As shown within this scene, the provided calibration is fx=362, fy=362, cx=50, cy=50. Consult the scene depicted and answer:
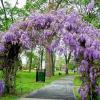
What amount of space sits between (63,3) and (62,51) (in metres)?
34.1

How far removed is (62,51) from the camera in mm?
16891

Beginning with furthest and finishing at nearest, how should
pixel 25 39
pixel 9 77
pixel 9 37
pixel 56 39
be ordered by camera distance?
pixel 9 77 < pixel 9 37 < pixel 25 39 < pixel 56 39

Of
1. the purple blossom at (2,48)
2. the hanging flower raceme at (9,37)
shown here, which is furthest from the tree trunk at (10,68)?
the hanging flower raceme at (9,37)

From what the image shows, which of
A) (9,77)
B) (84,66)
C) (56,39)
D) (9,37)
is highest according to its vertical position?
(9,37)

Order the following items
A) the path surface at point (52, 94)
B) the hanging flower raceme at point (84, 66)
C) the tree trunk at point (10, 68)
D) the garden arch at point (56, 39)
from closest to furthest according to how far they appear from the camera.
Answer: the hanging flower raceme at point (84, 66)
the garden arch at point (56, 39)
the path surface at point (52, 94)
the tree trunk at point (10, 68)

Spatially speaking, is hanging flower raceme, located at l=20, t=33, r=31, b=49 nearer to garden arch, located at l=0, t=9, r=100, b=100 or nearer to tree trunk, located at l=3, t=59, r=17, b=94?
garden arch, located at l=0, t=9, r=100, b=100

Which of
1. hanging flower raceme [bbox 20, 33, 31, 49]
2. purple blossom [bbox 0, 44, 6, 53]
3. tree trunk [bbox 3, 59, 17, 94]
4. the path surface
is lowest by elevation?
the path surface

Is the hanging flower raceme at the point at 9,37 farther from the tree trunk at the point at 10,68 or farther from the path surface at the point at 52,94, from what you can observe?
the path surface at the point at 52,94

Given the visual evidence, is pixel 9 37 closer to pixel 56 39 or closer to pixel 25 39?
pixel 25 39

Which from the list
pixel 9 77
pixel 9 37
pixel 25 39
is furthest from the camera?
pixel 9 77

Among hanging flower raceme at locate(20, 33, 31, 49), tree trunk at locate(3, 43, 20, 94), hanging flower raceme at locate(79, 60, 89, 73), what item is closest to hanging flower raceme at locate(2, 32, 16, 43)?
hanging flower raceme at locate(20, 33, 31, 49)

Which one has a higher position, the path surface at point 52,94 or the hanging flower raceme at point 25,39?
the hanging flower raceme at point 25,39

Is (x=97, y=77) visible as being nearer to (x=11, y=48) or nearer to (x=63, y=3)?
(x=11, y=48)

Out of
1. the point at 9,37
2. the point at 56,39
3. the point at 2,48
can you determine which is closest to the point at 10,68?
the point at 2,48
